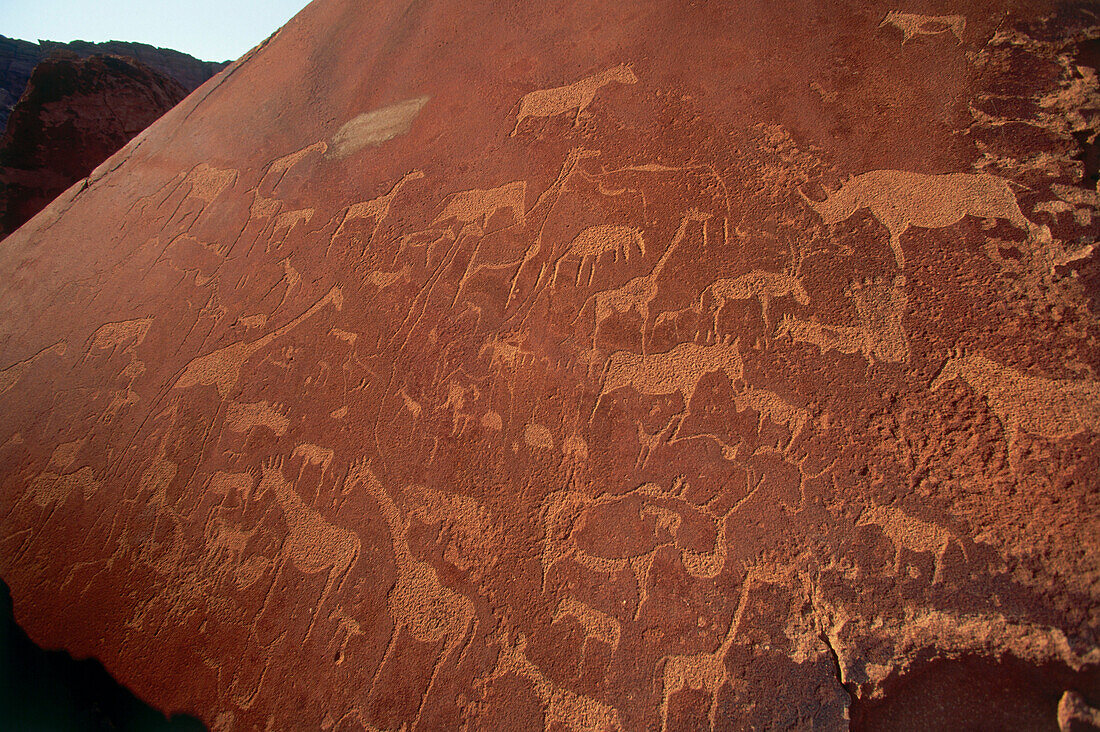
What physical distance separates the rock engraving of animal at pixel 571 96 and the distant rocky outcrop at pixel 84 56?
1068 cm

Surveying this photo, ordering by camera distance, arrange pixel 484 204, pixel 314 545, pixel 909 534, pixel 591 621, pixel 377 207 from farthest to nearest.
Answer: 1. pixel 377 207
2. pixel 484 204
3. pixel 314 545
4. pixel 591 621
5. pixel 909 534

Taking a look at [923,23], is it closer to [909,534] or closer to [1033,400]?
[1033,400]

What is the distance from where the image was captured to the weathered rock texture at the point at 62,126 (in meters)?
5.45

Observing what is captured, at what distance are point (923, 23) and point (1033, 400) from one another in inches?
56.2

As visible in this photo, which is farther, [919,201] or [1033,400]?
[919,201]

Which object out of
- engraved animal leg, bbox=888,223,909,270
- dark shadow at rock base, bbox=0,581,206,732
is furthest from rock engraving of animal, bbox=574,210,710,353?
dark shadow at rock base, bbox=0,581,206,732

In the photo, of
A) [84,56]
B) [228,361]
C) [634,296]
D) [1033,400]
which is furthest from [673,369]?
[84,56]

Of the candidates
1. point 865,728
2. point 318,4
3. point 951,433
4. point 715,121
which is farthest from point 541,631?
point 318,4

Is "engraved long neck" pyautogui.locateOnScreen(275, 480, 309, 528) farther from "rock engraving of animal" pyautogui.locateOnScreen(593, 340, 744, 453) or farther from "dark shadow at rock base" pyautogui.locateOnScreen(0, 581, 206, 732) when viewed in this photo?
"rock engraving of animal" pyautogui.locateOnScreen(593, 340, 744, 453)

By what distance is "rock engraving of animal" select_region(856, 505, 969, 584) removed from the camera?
50.2 inches

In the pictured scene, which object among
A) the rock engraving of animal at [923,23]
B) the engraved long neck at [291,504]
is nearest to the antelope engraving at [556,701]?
the engraved long neck at [291,504]

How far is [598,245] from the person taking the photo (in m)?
1.91

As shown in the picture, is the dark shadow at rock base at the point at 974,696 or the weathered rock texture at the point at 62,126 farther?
the weathered rock texture at the point at 62,126

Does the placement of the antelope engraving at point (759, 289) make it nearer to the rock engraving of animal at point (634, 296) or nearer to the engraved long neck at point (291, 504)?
the rock engraving of animal at point (634, 296)
